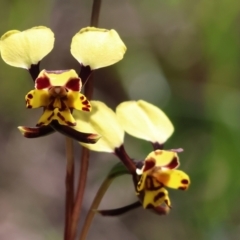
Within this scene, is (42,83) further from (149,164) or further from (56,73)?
(149,164)

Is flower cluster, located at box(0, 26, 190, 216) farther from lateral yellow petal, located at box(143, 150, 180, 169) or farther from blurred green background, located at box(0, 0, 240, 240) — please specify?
blurred green background, located at box(0, 0, 240, 240)

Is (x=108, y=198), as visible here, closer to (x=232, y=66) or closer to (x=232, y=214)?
(x=232, y=214)

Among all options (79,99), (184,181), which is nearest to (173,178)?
(184,181)

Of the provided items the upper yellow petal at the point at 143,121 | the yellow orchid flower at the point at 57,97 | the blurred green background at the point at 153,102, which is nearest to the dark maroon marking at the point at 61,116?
the yellow orchid flower at the point at 57,97

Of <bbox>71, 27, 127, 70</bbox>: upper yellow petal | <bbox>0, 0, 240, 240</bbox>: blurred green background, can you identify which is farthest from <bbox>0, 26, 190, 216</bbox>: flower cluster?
<bbox>0, 0, 240, 240</bbox>: blurred green background

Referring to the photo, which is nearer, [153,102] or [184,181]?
[184,181]
